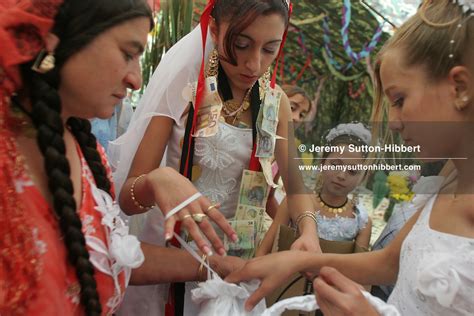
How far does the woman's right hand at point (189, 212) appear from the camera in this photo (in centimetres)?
86

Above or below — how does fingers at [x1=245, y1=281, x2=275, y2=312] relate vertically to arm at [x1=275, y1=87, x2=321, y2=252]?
below

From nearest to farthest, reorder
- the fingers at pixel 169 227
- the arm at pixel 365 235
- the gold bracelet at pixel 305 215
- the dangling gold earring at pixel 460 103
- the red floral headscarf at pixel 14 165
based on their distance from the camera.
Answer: the red floral headscarf at pixel 14 165 → the fingers at pixel 169 227 → the dangling gold earring at pixel 460 103 → the gold bracelet at pixel 305 215 → the arm at pixel 365 235

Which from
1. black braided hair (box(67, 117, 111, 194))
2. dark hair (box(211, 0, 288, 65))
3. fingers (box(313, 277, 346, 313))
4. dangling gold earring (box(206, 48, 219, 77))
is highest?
dark hair (box(211, 0, 288, 65))

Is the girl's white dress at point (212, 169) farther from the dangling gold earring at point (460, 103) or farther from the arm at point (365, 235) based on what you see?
the arm at point (365, 235)

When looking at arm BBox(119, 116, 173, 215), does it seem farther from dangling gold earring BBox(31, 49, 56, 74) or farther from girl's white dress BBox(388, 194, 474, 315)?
girl's white dress BBox(388, 194, 474, 315)

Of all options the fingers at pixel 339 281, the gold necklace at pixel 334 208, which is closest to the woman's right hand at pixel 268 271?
the fingers at pixel 339 281

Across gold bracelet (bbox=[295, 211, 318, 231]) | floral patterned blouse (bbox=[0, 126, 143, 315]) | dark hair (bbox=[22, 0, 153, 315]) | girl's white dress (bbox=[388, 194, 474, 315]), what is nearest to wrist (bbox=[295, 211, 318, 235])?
gold bracelet (bbox=[295, 211, 318, 231])

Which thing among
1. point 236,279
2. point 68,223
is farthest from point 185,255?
point 68,223

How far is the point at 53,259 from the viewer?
0.77 m

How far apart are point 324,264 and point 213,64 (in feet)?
1.99

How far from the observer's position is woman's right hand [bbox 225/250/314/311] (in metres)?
1.02

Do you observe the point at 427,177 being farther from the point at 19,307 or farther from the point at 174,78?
the point at 19,307

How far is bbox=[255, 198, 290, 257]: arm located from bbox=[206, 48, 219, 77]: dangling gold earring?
531 millimetres

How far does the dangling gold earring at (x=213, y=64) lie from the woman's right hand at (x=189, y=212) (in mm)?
436
